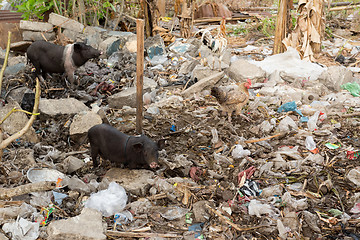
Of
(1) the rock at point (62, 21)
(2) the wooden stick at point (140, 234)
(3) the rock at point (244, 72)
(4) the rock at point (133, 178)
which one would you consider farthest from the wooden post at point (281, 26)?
(2) the wooden stick at point (140, 234)

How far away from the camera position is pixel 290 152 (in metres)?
4.93

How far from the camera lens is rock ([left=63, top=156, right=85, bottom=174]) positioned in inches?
182

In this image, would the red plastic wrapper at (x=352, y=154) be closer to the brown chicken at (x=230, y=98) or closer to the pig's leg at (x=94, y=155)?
the brown chicken at (x=230, y=98)

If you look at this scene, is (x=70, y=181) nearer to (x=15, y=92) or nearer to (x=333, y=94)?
(x=15, y=92)

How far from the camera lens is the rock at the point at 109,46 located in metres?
9.17

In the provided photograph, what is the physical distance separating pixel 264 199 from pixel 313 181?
0.76m

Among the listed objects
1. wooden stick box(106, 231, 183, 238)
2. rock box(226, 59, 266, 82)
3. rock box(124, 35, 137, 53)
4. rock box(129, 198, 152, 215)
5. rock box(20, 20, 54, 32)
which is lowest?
wooden stick box(106, 231, 183, 238)

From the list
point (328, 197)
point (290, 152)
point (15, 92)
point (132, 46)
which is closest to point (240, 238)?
point (328, 197)

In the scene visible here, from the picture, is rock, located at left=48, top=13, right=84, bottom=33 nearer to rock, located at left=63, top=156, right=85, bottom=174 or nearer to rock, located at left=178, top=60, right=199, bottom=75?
rock, located at left=178, top=60, right=199, bottom=75

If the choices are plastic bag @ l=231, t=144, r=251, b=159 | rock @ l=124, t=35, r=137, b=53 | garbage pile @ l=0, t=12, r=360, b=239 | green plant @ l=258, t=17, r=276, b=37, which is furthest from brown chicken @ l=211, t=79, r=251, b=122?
green plant @ l=258, t=17, r=276, b=37

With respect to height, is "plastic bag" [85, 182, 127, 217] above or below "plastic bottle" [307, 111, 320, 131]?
below

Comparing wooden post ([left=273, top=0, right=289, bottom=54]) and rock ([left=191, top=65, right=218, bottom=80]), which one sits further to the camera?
wooden post ([left=273, top=0, right=289, bottom=54])

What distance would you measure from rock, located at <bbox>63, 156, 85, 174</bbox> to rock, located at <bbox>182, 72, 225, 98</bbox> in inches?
118

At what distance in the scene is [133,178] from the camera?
4.35 metres
